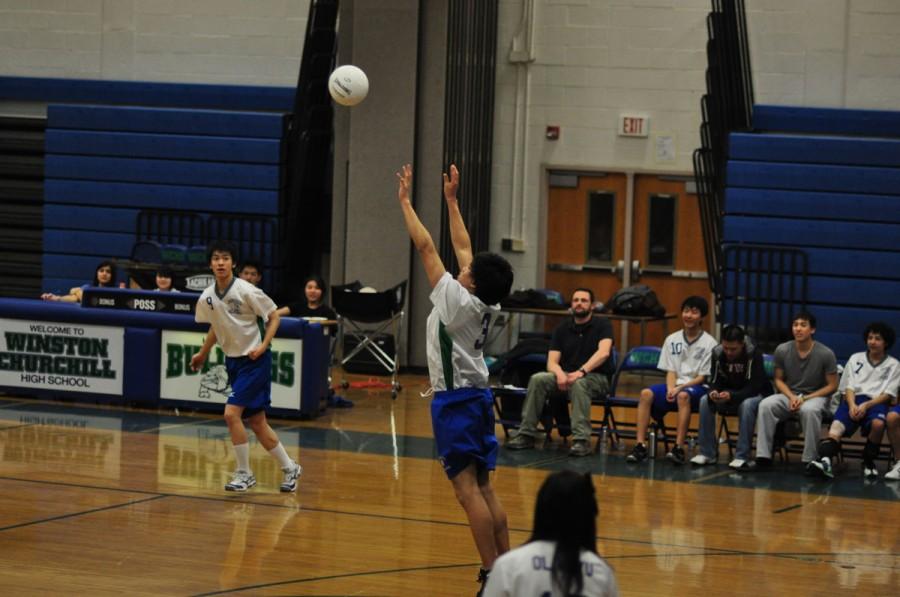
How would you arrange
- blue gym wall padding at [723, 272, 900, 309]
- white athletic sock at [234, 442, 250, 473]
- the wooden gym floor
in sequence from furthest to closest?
blue gym wall padding at [723, 272, 900, 309] → white athletic sock at [234, 442, 250, 473] → the wooden gym floor

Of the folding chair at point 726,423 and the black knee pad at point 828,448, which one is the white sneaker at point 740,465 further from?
the black knee pad at point 828,448

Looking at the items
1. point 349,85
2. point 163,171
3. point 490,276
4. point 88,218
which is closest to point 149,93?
point 163,171

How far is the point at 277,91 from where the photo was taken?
17.3 meters

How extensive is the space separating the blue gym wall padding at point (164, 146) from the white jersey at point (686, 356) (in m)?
6.66

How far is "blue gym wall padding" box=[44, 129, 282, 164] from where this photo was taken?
16672mm

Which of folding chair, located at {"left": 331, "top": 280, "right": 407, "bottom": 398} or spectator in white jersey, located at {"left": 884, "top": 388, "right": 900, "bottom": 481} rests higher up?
folding chair, located at {"left": 331, "top": 280, "right": 407, "bottom": 398}

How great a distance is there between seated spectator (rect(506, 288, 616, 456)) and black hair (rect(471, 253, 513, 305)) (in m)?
4.82

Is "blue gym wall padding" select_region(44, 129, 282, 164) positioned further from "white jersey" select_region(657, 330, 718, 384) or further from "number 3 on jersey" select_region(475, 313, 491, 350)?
"number 3 on jersey" select_region(475, 313, 491, 350)

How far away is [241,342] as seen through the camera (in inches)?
370

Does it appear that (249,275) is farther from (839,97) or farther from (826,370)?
(839,97)

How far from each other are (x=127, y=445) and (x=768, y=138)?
24.7ft

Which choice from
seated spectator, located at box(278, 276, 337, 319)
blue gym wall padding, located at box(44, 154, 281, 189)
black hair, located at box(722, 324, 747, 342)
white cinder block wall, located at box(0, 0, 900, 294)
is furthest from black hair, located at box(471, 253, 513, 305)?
blue gym wall padding, located at box(44, 154, 281, 189)

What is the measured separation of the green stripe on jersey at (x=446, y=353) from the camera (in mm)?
6910

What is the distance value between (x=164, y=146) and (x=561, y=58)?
4.97m
